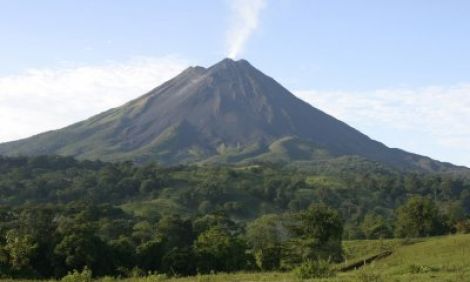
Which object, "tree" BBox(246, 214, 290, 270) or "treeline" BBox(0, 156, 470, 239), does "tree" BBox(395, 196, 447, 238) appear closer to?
"tree" BBox(246, 214, 290, 270)

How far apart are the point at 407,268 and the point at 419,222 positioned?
57363 mm

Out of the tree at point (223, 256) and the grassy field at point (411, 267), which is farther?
the tree at point (223, 256)

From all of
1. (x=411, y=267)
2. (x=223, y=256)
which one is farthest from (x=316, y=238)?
(x=411, y=267)

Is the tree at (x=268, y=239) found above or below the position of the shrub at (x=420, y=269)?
below

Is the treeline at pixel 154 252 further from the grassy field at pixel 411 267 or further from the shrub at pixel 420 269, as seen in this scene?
the shrub at pixel 420 269

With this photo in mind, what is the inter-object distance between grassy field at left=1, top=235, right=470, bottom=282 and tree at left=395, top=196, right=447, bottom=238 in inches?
1070

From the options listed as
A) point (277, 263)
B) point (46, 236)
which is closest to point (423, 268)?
point (277, 263)

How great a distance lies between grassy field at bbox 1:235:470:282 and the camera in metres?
21.6

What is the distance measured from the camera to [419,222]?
8044cm

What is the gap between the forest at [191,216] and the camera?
155 ft

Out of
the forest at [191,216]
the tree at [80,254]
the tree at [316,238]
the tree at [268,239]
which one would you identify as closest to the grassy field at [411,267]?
the tree at [316,238]

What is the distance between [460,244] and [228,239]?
19.5 metres

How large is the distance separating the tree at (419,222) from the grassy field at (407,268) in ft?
89.2

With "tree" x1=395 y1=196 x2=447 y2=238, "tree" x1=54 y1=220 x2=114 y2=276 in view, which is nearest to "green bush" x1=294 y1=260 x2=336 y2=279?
"tree" x1=54 y1=220 x2=114 y2=276
